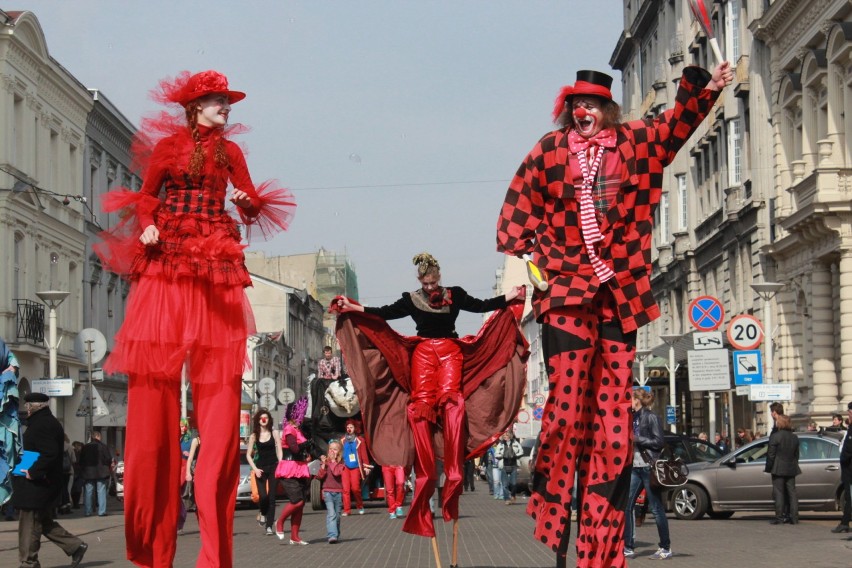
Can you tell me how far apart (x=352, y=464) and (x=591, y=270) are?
20917mm

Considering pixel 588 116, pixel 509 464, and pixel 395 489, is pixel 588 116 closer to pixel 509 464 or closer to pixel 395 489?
pixel 395 489

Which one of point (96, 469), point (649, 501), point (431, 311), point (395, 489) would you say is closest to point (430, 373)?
point (431, 311)

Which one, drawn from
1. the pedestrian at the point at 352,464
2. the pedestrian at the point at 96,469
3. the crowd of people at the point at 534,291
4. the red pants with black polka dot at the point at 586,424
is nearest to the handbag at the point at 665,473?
the pedestrian at the point at 352,464

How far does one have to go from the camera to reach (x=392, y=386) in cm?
1095

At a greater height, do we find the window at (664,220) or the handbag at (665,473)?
the window at (664,220)

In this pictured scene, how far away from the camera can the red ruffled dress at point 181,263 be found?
7301 mm

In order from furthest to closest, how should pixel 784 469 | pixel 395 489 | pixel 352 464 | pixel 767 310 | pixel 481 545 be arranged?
1. pixel 767 310
2. pixel 395 489
3. pixel 352 464
4. pixel 784 469
5. pixel 481 545

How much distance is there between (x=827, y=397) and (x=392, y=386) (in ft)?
100

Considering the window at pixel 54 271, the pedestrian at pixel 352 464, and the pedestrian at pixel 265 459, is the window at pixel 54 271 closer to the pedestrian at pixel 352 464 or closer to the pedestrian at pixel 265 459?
the pedestrian at pixel 352 464

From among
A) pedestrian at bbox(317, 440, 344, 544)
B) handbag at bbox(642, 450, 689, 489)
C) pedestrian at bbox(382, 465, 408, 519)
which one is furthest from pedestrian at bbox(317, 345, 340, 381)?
handbag at bbox(642, 450, 689, 489)

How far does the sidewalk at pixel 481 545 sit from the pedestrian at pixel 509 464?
25.7 feet

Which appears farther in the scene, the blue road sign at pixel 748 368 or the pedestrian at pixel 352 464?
the blue road sign at pixel 748 368

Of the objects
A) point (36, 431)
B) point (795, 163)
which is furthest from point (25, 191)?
point (36, 431)

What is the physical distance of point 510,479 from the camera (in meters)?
35.4
